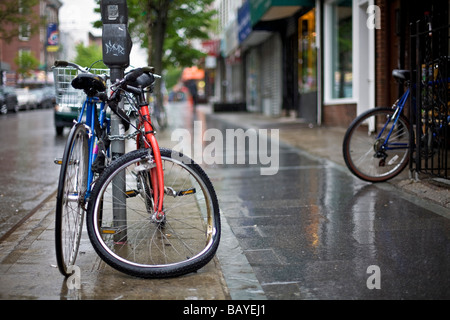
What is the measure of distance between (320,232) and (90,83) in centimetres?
211

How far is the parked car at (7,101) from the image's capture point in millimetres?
31681

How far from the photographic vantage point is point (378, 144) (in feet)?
20.6

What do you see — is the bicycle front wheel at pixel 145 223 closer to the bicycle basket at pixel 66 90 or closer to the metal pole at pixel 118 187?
the metal pole at pixel 118 187

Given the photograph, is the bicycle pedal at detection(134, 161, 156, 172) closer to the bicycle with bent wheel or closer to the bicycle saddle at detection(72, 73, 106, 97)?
the bicycle with bent wheel

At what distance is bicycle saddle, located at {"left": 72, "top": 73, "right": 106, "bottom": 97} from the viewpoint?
11.9 feet

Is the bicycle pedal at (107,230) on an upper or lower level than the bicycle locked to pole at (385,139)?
lower

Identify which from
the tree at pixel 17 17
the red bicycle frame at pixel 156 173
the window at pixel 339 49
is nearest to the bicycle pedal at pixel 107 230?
the red bicycle frame at pixel 156 173

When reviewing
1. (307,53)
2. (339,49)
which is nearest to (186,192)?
(339,49)

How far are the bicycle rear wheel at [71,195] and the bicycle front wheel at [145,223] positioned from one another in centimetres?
16

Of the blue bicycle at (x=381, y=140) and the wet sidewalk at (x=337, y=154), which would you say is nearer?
the wet sidewalk at (x=337, y=154)

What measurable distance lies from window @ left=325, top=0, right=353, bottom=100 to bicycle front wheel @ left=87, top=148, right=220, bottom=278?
10.3 metres

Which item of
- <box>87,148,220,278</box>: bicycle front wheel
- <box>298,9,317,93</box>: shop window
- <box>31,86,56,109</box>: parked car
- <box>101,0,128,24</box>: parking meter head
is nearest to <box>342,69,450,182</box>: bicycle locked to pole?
<box>87,148,220,278</box>: bicycle front wheel

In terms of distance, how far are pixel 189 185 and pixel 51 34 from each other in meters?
54.3
